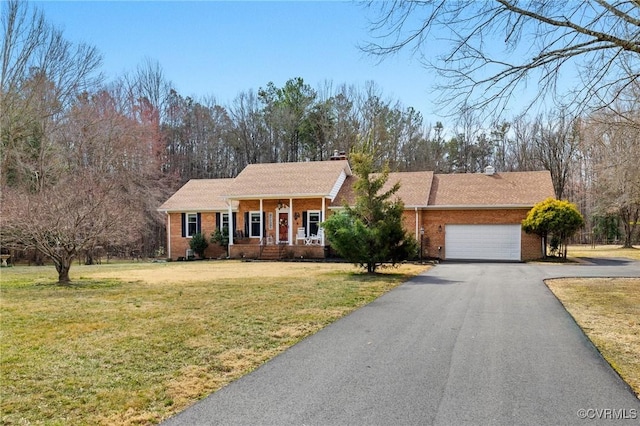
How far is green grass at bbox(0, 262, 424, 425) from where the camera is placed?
4.25 meters

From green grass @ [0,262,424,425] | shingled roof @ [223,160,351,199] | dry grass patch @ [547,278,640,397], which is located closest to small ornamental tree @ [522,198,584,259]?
dry grass patch @ [547,278,640,397]

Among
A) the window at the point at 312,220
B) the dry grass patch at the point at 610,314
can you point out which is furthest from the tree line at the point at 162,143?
the window at the point at 312,220

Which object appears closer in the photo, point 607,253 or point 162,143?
point 607,253

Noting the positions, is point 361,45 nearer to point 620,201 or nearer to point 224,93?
point 620,201

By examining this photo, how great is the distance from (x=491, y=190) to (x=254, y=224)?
1300 centimetres

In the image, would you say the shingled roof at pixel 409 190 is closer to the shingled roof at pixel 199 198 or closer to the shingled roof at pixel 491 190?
the shingled roof at pixel 491 190

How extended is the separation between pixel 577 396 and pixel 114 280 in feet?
42.4

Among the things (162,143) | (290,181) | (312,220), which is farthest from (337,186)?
(162,143)

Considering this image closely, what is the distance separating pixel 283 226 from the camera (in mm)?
26500

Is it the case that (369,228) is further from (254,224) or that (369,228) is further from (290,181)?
(254,224)

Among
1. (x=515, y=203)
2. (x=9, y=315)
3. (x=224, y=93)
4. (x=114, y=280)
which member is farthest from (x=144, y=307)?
(x=224, y=93)

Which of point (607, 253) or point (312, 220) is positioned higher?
point (312, 220)

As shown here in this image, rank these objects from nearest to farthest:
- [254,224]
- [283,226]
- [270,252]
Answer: [270,252] < [283,226] < [254,224]

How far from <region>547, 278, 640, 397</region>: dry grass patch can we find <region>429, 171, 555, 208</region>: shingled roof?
9.31 meters
